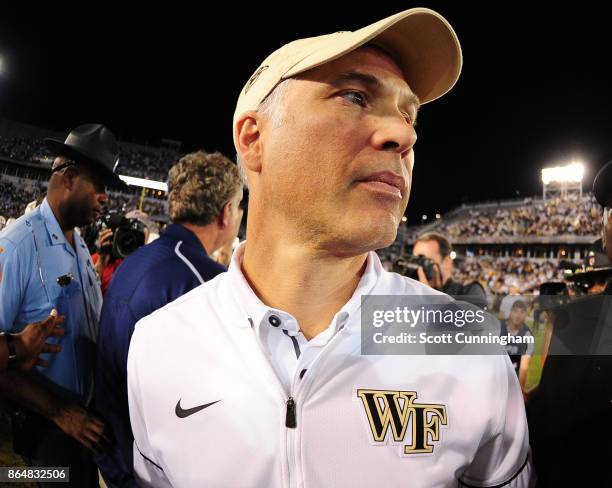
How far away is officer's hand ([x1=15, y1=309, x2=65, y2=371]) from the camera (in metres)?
1.82

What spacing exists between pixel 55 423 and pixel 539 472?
204 cm

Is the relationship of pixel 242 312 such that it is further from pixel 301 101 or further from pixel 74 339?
pixel 74 339

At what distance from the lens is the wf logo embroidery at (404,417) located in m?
1.04

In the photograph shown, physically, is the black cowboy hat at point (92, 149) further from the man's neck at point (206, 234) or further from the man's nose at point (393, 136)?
the man's nose at point (393, 136)

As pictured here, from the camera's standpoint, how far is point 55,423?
1886 mm

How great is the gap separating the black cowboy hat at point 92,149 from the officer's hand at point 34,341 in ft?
3.70

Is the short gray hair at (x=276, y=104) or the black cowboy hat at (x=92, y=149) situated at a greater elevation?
the black cowboy hat at (x=92, y=149)

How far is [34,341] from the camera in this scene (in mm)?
1839

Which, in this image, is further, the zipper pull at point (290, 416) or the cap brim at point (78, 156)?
the cap brim at point (78, 156)

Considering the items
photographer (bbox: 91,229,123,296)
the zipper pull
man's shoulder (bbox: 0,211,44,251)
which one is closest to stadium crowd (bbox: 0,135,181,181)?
photographer (bbox: 91,229,123,296)

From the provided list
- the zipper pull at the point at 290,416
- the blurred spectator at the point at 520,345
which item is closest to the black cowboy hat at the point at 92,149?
the zipper pull at the point at 290,416

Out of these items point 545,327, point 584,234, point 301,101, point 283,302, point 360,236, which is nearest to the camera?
point 360,236

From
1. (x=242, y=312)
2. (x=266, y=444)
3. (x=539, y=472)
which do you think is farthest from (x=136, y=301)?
(x=539, y=472)

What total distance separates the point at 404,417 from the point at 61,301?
6.27ft
